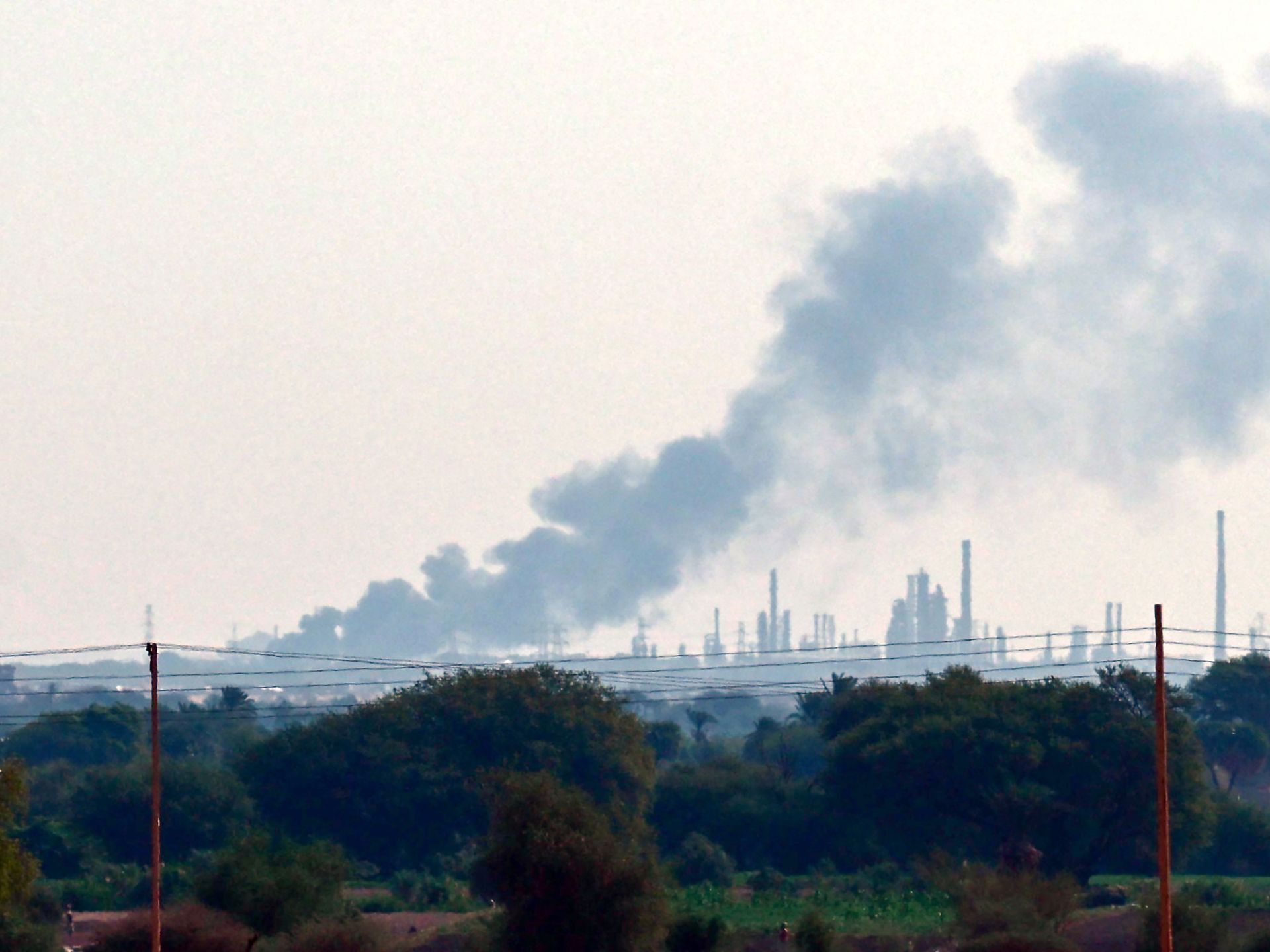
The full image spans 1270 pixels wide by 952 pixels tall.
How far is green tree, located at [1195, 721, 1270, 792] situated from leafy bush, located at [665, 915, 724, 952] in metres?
67.9

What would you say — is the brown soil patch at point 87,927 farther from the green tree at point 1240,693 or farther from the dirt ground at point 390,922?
the green tree at point 1240,693

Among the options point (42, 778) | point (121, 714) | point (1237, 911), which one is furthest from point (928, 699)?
point (121, 714)

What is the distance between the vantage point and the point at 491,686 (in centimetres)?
9494

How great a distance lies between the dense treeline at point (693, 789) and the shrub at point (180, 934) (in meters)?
10.2

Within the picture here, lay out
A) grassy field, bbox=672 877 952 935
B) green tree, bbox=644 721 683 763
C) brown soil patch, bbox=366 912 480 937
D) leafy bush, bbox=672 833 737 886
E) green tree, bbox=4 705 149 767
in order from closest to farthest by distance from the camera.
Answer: grassy field, bbox=672 877 952 935
brown soil patch, bbox=366 912 480 937
leafy bush, bbox=672 833 737 886
green tree, bbox=644 721 683 763
green tree, bbox=4 705 149 767

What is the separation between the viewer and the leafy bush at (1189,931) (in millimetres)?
51875

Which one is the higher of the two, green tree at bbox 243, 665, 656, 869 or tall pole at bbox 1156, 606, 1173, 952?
tall pole at bbox 1156, 606, 1173, 952

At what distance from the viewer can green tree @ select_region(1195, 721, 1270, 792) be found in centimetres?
11812

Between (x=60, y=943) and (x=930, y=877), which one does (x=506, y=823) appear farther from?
(x=930, y=877)

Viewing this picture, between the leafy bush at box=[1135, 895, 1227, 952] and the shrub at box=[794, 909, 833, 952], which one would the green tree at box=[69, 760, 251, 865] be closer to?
the shrub at box=[794, 909, 833, 952]

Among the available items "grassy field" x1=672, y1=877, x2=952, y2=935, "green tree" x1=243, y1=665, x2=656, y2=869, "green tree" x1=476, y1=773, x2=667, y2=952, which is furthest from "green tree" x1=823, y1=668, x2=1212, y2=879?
"green tree" x1=476, y1=773, x2=667, y2=952

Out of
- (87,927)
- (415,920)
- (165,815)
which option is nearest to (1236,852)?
(415,920)

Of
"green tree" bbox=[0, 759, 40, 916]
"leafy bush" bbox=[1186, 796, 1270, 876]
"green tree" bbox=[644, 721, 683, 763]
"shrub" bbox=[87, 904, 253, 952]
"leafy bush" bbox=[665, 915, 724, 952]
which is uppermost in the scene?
"green tree" bbox=[0, 759, 40, 916]

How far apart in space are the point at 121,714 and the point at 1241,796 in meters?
79.9
